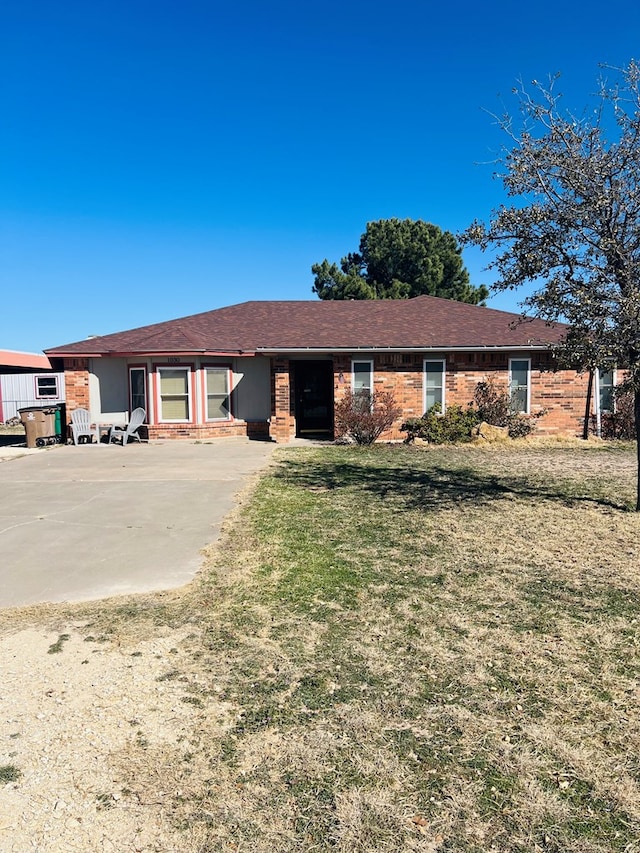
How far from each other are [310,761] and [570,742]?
134 cm

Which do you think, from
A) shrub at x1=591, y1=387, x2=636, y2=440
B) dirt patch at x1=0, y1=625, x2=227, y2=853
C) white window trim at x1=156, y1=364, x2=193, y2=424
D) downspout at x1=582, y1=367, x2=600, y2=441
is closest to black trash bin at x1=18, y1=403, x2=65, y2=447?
white window trim at x1=156, y1=364, x2=193, y2=424

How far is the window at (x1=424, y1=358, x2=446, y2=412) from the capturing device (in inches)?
650

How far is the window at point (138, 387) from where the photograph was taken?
55.6 ft

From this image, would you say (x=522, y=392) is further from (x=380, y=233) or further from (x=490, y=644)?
(x=380, y=233)

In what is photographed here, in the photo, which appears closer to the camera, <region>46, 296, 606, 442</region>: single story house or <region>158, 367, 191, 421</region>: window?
<region>46, 296, 606, 442</region>: single story house

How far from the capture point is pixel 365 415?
51.1ft

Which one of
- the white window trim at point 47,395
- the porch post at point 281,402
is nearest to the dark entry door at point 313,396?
the porch post at point 281,402

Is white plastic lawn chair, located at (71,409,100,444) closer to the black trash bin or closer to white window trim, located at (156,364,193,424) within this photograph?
the black trash bin

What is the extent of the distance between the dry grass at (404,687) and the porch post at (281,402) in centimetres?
932

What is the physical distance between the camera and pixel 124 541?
655cm

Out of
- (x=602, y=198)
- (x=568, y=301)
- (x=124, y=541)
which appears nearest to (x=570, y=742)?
(x=124, y=541)

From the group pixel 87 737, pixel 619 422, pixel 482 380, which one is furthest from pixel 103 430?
pixel 619 422

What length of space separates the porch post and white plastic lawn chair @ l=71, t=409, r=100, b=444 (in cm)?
529

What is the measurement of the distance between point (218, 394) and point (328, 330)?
13.1ft
